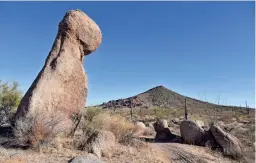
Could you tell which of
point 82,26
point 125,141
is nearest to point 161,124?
point 125,141

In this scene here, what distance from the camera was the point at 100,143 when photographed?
37.8 feet

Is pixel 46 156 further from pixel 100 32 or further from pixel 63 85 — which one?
pixel 100 32

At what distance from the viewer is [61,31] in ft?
46.1

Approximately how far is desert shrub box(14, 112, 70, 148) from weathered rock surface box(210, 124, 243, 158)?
338 inches

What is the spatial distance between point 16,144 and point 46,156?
1.36 m

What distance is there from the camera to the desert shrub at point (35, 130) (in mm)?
10539

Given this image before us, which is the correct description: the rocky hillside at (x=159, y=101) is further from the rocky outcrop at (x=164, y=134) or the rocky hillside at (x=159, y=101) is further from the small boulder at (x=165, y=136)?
the small boulder at (x=165, y=136)

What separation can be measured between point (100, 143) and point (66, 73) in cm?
320

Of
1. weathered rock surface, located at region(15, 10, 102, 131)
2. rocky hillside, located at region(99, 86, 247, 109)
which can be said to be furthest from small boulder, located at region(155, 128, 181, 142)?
rocky hillside, located at region(99, 86, 247, 109)

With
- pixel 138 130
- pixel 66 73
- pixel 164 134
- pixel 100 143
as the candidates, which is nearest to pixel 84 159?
pixel 100 143

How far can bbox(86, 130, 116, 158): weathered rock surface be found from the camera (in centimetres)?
1119

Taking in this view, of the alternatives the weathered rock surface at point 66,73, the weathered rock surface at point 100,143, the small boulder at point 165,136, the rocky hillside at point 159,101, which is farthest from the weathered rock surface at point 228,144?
the rocky hillside at point 159,101

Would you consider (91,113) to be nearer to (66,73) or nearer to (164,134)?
(164,134)

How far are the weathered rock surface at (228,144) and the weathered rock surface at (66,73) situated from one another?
284 inches
